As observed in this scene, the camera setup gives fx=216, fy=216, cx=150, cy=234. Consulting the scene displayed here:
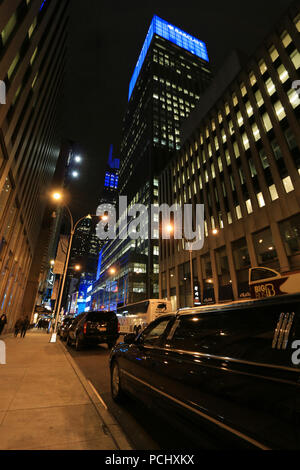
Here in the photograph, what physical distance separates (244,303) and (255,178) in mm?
28371

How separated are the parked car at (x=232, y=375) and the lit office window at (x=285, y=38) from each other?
118ft

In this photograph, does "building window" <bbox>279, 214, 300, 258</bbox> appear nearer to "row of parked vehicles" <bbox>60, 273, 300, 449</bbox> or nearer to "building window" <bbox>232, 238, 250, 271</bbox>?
"building window" <bbox>232, 238, 250, 271</bbox>

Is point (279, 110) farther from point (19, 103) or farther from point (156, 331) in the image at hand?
Answer: point (156, 331)

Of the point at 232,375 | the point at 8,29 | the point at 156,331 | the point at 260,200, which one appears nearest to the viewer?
the point at 232,375

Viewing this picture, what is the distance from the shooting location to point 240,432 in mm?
1775

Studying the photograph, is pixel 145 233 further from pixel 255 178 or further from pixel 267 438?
pixel 267 438

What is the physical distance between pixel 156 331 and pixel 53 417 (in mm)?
2148

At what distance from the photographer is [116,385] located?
4.71 metres

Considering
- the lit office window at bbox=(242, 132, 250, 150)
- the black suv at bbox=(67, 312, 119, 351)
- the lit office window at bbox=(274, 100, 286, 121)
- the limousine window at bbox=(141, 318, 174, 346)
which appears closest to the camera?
the limousine window at bbox=(141, 318, 174, 346)

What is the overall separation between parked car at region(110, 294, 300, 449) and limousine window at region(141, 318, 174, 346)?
0.30ft

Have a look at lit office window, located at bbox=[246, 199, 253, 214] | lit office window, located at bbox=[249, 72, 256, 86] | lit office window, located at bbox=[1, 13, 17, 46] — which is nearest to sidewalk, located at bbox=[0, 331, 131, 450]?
lit office window, located at bbox=[1, 13, 17, 46]

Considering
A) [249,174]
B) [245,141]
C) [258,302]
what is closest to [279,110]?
[245,141]

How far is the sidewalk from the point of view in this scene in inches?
110

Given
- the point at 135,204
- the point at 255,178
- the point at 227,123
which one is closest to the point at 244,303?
the point at 255,178
